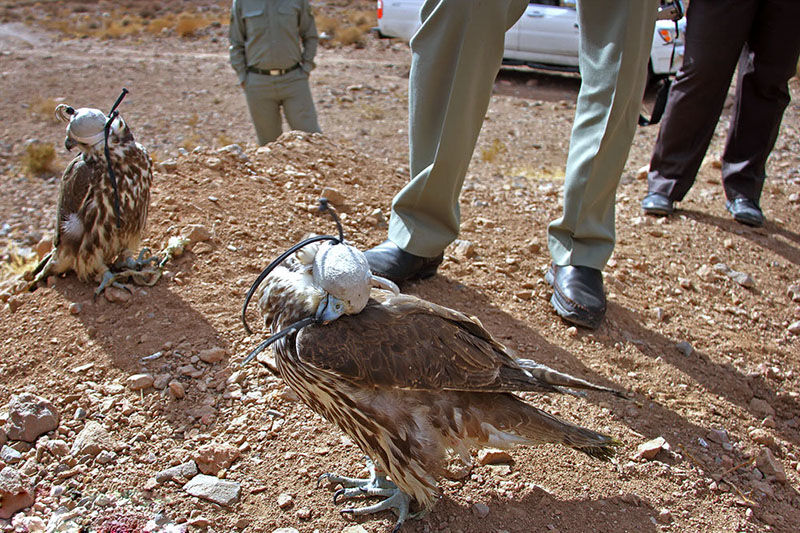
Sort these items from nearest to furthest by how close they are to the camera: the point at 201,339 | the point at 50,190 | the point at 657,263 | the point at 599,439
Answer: the point at 599,439, the point at 201,339, the point at 657,263, the point at 50,190

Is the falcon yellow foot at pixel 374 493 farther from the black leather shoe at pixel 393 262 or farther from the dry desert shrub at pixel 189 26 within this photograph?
the dry desert shrub at pixel 189 26

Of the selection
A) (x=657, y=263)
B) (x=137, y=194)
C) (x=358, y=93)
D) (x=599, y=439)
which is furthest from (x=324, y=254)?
(x=358, y=93)

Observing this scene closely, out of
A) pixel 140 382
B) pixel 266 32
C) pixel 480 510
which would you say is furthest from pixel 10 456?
pixel 266 32

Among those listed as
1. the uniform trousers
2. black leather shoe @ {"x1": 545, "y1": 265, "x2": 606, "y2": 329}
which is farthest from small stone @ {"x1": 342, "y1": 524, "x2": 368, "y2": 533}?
the uniform trousers

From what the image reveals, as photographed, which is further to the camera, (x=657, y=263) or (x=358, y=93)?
(x=358, y=93)

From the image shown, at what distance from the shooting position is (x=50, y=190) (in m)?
7.53

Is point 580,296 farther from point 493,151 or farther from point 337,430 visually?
point 493,151

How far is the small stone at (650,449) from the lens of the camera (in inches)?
104

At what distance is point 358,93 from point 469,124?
28.8 feet

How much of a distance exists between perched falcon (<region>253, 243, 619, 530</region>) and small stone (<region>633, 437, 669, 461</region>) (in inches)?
11.5

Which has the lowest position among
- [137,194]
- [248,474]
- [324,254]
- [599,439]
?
[248,474]

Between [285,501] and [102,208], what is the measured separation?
199 centimetres

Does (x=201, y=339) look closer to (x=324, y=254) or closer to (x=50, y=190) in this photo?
(x=324, y=254)

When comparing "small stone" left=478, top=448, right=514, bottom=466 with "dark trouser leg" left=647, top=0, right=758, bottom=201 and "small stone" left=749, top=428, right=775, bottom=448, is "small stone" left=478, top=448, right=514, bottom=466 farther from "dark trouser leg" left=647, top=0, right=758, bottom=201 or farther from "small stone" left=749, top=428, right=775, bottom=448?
"dark trouser leg" left=647, top=0, right=758, bottom=201
